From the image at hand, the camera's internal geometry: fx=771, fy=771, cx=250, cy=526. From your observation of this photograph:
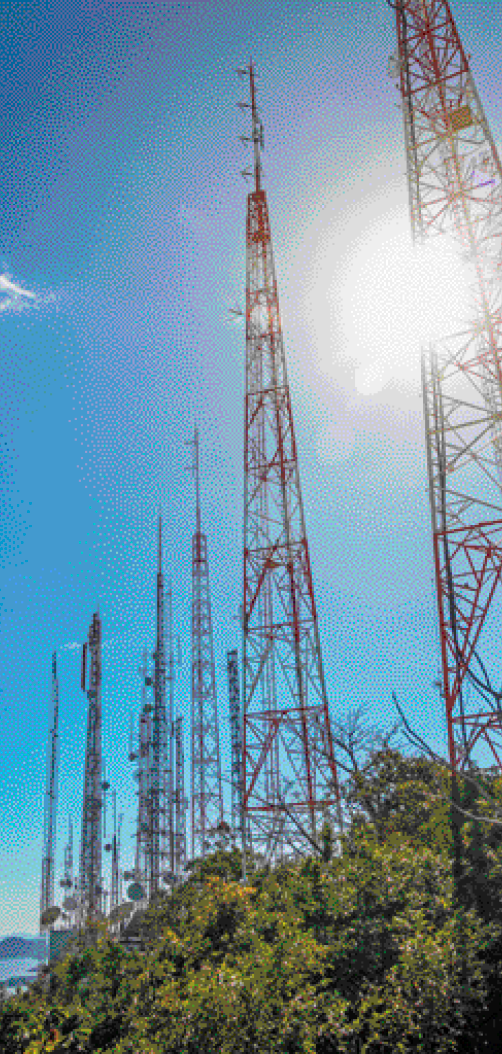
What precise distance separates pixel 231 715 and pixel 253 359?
2825 cm

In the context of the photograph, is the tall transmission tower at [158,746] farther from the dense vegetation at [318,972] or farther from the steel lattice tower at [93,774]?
the dense vegetation at [318,972]

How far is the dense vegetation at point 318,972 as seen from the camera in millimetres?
6109

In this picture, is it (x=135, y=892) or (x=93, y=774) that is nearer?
(x=135, y=892)

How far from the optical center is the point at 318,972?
708 centimetres

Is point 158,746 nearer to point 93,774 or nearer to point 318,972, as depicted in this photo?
point 93,774

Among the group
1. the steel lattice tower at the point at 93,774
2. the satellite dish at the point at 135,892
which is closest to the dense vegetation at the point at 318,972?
the satellite dish at the point at 135,892

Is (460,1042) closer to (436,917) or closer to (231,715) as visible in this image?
(436,917)

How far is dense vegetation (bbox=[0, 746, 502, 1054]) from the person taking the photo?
6.11 m

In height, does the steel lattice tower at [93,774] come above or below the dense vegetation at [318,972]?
above

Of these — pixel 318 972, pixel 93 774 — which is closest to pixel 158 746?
pixel 93 774

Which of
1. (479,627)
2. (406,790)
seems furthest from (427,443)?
(406,790)

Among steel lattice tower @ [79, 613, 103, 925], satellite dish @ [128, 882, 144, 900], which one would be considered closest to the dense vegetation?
satellite dish @ [128, 882, 144, 900]

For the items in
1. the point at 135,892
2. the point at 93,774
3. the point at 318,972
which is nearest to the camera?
the point at 318,972

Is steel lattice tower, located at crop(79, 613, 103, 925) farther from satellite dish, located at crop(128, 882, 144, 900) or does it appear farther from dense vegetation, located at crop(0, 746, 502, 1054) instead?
dense vegetation, located at crop(0, 746, 502, 1054)
